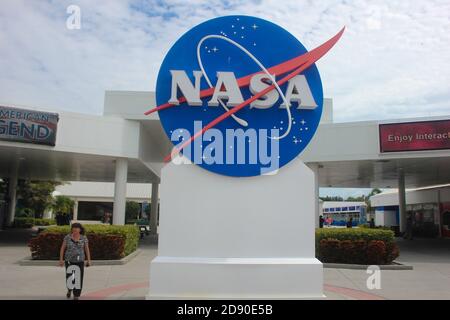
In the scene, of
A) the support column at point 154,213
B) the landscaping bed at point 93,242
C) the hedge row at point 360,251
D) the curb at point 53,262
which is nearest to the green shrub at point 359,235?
the hedge row at point 360,251

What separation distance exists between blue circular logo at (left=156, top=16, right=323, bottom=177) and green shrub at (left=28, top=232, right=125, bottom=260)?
7.97 meters

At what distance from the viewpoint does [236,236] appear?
7930mm

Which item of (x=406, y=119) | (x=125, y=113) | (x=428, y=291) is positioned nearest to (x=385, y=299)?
(x=428, y=291)

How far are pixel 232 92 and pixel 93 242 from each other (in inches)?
355

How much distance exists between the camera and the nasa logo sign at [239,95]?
806cm

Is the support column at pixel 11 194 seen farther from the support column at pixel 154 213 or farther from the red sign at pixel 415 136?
the red sign at pixel 415 136

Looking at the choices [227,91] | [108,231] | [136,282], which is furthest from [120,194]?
[227,91]

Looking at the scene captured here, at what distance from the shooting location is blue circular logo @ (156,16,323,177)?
317 inches

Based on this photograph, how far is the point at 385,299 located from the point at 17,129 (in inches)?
548

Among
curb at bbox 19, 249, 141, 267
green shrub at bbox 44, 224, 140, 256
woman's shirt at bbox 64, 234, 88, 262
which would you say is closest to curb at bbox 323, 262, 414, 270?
curb at bbox 19, 249, 141, 267

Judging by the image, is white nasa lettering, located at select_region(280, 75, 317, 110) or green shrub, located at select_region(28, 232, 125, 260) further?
green shrub, located at select_region(28, 232, 125, 260)

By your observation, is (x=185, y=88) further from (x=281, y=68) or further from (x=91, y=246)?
(x=91, y=246)

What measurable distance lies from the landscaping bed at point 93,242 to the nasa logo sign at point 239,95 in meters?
7.76

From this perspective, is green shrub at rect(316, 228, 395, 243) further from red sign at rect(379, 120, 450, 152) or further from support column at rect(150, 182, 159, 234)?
support column at rect(150, 182, 159, 234)
